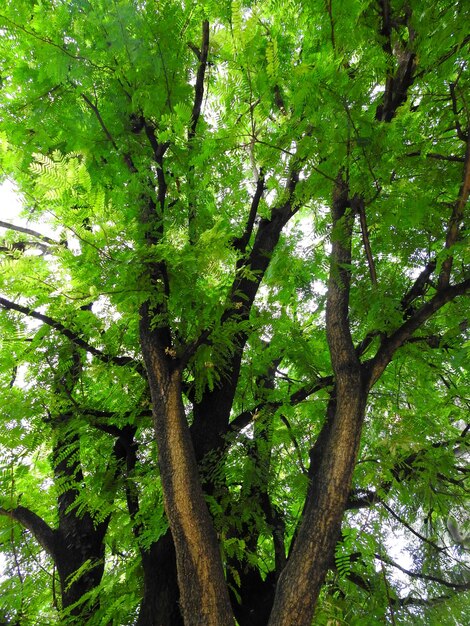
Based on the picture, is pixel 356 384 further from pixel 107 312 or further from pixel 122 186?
pixel 122 186

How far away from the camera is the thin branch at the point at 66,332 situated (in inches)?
98.5

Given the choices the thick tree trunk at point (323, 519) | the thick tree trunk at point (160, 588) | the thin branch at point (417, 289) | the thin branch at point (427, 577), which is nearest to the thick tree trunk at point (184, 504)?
the thick tree trunk at point (323, 519)

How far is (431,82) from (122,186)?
76.8 inches

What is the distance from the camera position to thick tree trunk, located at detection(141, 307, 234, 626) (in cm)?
223

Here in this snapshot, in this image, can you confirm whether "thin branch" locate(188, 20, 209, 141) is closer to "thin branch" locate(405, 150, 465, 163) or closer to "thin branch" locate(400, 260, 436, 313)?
"thin branch" locate(405, 150, 465, 163)

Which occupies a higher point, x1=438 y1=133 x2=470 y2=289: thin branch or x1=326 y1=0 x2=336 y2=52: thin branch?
x1=326 y1=0 x2=336 y2=52: thin branch

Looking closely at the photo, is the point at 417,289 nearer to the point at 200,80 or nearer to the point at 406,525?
the point at 406,525

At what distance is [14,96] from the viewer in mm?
3234

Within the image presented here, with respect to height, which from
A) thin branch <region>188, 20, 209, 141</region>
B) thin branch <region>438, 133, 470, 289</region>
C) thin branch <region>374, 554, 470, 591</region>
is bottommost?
thin branch <region>374, 554, 470, 591</region>

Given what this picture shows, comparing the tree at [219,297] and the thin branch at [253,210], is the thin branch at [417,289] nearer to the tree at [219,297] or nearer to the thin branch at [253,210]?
the tree at [219,297]

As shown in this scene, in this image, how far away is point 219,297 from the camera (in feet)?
9.23

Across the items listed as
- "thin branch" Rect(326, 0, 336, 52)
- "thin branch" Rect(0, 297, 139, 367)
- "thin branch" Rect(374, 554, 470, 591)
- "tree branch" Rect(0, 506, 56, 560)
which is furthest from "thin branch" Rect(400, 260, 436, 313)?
"tree branch" Rect(0, 506, 56, 560)

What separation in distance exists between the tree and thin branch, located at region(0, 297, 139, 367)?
0.05 feet

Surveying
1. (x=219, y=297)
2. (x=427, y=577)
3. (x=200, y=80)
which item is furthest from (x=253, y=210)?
(x=427, y=577)
